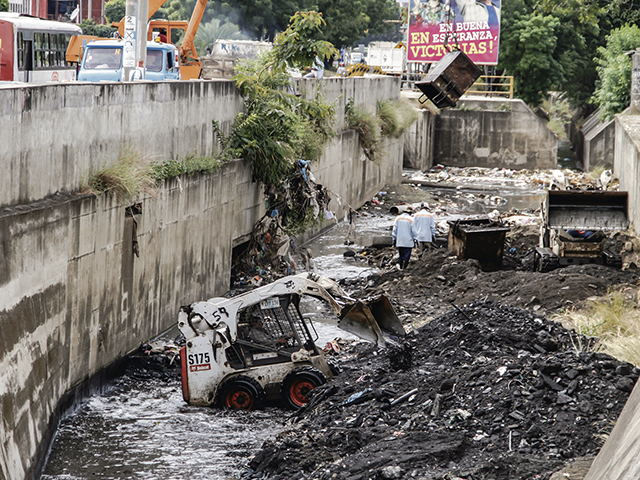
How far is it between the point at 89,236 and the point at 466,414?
546cm

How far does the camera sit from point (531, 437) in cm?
764

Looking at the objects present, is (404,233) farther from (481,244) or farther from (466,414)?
(466,414)

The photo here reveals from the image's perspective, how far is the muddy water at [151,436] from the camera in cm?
898

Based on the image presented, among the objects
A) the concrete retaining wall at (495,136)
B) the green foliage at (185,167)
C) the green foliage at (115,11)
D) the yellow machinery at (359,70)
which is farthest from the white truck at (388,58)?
the green foliage at (185,167)

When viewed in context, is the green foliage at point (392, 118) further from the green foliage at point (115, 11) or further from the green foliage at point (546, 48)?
the green foliage at point (115, 11)

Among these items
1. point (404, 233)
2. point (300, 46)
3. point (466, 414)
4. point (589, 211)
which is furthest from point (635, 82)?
point (466, 414)

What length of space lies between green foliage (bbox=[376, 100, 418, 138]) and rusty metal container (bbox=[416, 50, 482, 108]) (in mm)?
6392

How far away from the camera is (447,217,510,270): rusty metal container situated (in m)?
17.8

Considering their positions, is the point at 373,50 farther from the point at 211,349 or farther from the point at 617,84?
the point at 211,349

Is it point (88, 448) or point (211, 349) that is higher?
point (211, 349)

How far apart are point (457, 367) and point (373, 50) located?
40.5m

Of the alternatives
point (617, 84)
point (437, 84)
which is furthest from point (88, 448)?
point (617, 84)

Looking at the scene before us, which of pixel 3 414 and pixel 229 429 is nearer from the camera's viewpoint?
pixel 3 414

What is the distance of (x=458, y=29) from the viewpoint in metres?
40.8
